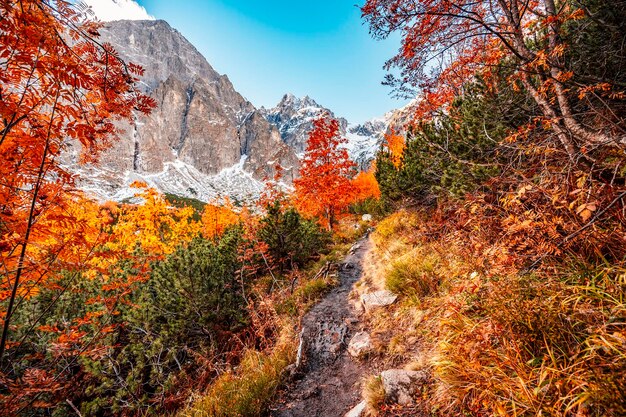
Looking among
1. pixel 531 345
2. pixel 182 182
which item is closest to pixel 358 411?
pixel 531 345

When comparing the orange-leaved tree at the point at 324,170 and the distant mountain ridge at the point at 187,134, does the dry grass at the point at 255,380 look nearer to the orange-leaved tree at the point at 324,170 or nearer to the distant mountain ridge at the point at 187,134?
the orange-leaved tree at the point at 324,170

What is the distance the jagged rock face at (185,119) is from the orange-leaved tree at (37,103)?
15057 cm

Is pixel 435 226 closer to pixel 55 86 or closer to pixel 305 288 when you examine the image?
pixel 305 288

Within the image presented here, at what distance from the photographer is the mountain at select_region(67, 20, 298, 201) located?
13600 centimetres

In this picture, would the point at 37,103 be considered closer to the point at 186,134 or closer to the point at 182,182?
the point at 182,182

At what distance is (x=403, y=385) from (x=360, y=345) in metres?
1.54

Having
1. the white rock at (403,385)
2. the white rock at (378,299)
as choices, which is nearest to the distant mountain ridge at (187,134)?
the white rock at (378,299)

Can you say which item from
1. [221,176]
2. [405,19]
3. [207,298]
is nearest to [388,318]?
[207,298]

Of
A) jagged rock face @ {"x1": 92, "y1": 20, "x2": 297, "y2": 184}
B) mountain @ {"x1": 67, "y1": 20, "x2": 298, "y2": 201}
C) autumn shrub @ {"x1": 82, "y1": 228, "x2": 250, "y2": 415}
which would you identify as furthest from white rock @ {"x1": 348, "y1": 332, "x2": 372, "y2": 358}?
jagged rock face @ {"x1": 92, "y1": 20, "x2": 297, "y2": 184}

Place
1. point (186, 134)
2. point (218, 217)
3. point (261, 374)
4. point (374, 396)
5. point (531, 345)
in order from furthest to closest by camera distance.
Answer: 1. point (186, 134)
2. point (218, 217)
3. point (261, 374)
4. point (374, 396)
5. point (531, 345)

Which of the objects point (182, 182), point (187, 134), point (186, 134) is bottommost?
point (182, 182)

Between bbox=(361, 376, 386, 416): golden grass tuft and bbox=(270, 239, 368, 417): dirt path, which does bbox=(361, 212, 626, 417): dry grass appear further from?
bbox=(270, 239, 368, 417): dirt path

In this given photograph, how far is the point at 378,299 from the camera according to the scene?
5312 mm

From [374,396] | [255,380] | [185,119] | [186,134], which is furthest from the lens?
[185,119]
